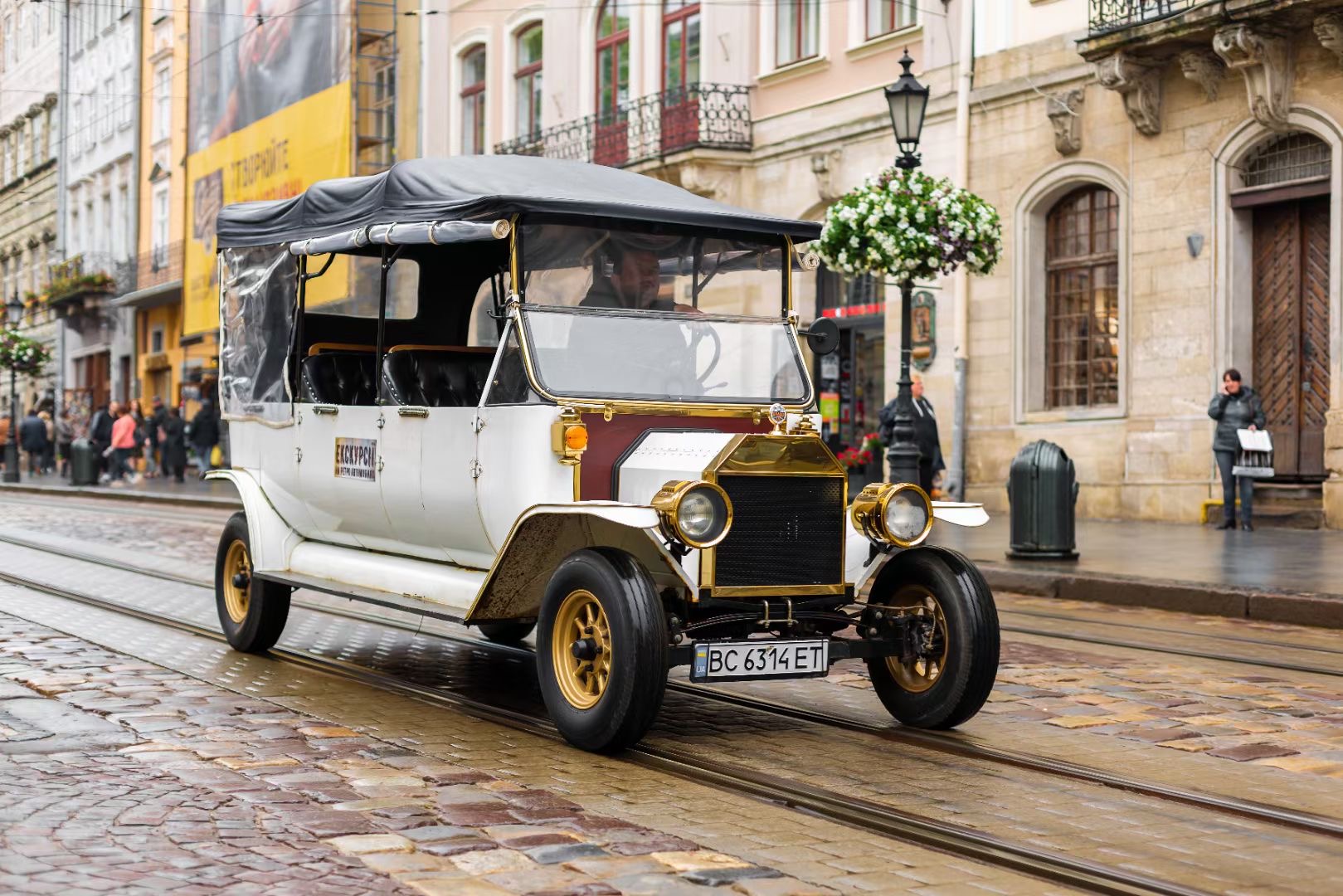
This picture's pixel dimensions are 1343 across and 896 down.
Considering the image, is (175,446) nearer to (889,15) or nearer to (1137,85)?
(889,15)

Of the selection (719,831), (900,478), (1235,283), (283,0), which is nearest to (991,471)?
(1235,283)

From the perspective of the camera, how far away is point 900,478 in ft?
54.6

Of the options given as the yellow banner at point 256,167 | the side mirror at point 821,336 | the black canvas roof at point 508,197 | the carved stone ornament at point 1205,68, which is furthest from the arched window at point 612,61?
the side mirror at point 821,336

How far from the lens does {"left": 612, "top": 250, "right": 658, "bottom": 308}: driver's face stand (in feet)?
24.7

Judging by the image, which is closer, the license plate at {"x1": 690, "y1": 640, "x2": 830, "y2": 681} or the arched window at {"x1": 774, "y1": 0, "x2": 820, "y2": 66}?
the license plate at {"x1": 690, "y1": 640, "x2": 830, "y2": 681}

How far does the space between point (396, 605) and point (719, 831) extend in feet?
9.99

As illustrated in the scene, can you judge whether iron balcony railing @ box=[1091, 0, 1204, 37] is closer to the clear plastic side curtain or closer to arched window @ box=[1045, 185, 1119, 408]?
arched window @ box=[1045, 185, 1119, 408]

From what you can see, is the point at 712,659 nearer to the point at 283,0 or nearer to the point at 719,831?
the point at 719,831

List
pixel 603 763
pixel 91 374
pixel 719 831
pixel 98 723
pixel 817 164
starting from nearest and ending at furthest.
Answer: pixel 719 831 < pixel 603 763 < pixel 98 723 < pixel 817 164 < pixel 91 374

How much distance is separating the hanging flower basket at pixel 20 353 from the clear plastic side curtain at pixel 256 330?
3762cm

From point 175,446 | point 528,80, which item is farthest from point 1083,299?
point 175,446

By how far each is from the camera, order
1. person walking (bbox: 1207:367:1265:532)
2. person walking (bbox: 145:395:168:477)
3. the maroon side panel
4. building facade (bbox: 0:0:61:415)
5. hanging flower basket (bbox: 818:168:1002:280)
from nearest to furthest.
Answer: the maroon side panel
hanging flower basket (bbox: 818:168:1002:280)
person walking (bbox: 1207:367:1265:532)
person walking (bbox: 145:395:168:477)
building facade (bbox: 0:0:61:415)

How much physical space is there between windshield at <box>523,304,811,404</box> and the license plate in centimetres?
129

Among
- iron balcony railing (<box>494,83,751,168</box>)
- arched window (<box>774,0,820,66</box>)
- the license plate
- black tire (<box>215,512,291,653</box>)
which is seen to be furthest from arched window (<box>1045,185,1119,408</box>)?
the license plate
